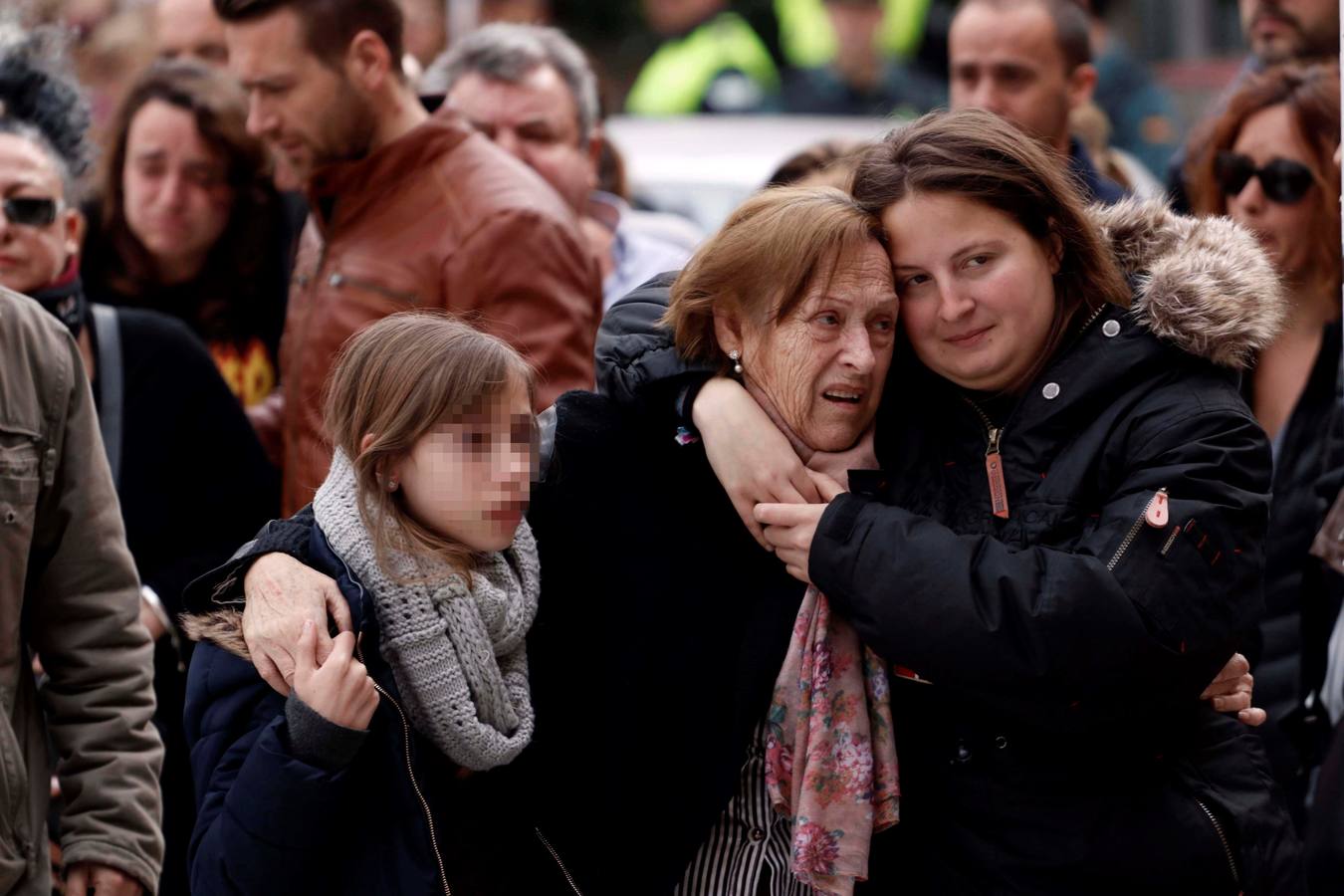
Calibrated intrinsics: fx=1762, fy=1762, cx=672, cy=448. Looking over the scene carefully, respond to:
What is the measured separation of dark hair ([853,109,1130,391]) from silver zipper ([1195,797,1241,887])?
0.64m

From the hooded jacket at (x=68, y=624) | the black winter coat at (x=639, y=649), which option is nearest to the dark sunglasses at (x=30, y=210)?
the hooded jacket at (x=68, y=624)

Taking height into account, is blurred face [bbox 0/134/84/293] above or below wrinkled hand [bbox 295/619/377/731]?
above

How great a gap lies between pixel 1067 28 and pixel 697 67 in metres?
5.21

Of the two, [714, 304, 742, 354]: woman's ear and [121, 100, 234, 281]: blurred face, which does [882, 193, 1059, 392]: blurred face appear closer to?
[714, 304, 742, 354]: woman's ear

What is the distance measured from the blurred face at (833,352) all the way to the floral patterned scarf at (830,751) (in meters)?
0.25

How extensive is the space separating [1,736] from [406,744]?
712 millimetres

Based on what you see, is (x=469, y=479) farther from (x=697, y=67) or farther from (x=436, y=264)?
(x=697, y=67)

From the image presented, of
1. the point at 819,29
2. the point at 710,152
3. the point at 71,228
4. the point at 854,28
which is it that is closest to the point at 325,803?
the point at 71,228

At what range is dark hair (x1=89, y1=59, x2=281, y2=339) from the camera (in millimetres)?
4621

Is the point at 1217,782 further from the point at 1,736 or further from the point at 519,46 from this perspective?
the point at 519,46

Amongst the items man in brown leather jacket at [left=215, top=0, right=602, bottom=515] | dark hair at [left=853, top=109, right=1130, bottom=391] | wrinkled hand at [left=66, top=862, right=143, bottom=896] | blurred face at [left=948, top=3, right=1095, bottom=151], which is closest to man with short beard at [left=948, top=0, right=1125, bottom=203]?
blurred face at [left=948, top=3, right=1095, bottom=151]

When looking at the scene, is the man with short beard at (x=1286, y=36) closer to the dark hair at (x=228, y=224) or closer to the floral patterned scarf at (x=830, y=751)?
the dark hair at (x=228, y=224)

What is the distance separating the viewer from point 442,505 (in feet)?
7.94

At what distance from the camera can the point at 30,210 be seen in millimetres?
3502
